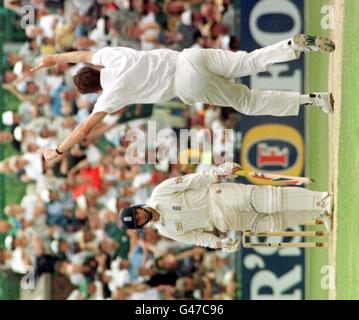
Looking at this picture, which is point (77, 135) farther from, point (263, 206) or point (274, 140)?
point (274, 140)

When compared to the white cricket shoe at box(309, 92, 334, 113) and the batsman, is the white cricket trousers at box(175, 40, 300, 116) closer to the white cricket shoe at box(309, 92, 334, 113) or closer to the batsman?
the white cricket shoe at box(309, 92, 334, 113)

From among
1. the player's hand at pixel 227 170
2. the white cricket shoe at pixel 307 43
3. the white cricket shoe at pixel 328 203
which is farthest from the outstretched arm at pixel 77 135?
the white cricket shoe at pixel 328 203

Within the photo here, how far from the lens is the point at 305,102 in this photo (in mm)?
6020

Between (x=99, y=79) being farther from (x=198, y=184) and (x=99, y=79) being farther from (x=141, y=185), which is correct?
(x=141, y=185)

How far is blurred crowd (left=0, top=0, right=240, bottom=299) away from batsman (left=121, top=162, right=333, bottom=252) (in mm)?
2061

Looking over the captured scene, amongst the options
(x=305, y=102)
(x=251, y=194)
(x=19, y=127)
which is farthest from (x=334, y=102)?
(x=19, y=127)

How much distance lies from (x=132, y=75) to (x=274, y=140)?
2.68m

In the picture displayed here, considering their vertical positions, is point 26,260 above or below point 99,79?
below

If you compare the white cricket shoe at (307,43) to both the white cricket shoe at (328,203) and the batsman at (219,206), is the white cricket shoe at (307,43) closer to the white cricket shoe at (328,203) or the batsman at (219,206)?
the batsman at (219,206)

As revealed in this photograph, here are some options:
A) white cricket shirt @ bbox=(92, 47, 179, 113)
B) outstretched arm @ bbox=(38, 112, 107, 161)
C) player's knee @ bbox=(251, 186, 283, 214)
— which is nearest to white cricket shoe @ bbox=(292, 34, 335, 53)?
white cricket shirt @ bbox=(92, 47, 179, 113)

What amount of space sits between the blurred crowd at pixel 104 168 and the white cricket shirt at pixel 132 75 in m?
2.41

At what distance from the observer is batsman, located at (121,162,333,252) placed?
600 centimetres
